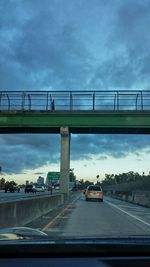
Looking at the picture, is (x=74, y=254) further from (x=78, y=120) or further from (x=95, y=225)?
(x=78, y=120)

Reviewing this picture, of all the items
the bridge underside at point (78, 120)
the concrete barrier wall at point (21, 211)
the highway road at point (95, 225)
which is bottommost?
the highway road at point (95, 225)

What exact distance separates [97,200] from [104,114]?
1340cm

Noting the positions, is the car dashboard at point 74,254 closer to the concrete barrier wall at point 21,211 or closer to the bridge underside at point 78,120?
the concrete barrier wall at point 21,211

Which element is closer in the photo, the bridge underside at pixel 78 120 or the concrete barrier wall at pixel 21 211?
the concrete barrier wall at pixel 21 211

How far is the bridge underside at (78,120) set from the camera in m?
45.7

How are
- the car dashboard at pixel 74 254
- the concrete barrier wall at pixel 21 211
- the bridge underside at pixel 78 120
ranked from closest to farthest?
the car dashboard at pixel 74 254 < the concrete barrier wall at pixel 21 211 < the bridge underside at pixel 78 120

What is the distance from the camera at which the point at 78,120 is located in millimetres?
46719

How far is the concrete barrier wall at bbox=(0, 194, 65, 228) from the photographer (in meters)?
18.5

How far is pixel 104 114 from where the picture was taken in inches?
1811

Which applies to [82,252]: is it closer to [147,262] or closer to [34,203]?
[147,262]

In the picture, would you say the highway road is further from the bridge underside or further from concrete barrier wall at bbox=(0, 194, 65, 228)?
the bridge underside

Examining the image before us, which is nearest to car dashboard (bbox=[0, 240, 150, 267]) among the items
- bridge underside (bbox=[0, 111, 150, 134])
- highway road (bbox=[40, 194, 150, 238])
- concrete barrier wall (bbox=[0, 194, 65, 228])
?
highway road (bbox=[40, 194, 150, 238])

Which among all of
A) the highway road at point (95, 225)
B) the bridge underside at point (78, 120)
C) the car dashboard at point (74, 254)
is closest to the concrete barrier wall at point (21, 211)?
the highway road at point (95, 225)

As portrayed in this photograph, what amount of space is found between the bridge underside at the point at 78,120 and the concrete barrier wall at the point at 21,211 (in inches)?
537
